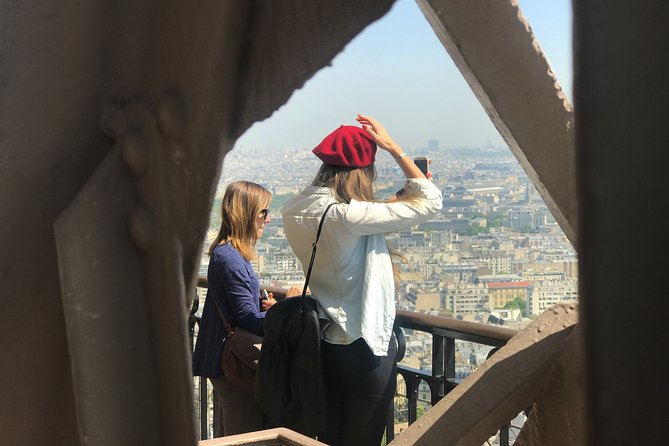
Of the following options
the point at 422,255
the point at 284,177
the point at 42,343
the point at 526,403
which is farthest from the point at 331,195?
the point at 42,343

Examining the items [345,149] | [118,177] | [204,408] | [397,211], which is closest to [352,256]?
[397,211]

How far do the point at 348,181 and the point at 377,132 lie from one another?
0.31 meters

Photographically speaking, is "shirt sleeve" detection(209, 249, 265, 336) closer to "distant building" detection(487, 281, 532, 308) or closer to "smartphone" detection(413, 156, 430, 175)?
"smartphone" detection(413, 156, 430, 175)

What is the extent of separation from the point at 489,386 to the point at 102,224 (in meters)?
A: 1.14

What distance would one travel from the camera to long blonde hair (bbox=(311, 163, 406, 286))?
Result: 3.71m

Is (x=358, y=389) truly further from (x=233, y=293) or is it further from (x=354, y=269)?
(x=233, y=293)

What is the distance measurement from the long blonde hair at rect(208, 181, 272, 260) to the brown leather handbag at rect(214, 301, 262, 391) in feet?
1.36

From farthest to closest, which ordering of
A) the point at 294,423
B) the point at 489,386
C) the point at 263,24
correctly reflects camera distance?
the point at 294,423, the point at 489,386, the point at 263,24

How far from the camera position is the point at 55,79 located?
98cm

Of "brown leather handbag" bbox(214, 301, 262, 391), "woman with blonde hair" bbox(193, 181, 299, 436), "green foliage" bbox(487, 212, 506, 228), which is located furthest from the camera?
"green foliage" bbox(487, 212, 506, 228)

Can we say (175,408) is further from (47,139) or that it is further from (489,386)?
(489,386)

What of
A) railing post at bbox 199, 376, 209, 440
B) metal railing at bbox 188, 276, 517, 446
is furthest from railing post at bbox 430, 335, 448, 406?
railing post at bbox 199, 376, 209, 440

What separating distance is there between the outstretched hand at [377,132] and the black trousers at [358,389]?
0.93 meters

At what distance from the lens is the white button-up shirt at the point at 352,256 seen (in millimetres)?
3582
